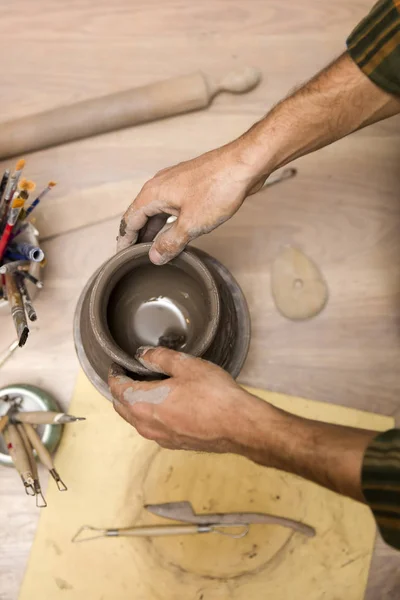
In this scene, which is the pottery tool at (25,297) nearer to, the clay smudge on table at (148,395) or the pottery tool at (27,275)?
the pottery tool at (27,275)

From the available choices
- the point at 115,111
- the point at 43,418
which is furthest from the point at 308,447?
the point at 115,111

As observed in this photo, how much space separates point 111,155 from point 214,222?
13.1 inches

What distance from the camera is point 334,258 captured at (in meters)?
0.93

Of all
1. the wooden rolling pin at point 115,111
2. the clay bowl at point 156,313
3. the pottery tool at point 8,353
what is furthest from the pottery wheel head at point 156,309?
the wooden rolling pin at point 115,111

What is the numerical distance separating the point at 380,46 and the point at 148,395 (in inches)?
21.2

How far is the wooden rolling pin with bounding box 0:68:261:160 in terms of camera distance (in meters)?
0.90

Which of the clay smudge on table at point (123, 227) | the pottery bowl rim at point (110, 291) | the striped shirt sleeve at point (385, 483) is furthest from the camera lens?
the clay smudge on table at point (123, 227)

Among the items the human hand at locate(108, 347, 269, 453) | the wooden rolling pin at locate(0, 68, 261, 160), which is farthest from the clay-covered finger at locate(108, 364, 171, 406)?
the wooden rolling pin at locate(0, 68, 261, 160)

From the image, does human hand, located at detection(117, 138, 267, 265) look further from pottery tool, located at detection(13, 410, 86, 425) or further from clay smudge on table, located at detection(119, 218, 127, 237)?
pottery tool, located at detection(13, 410, 86, 425)

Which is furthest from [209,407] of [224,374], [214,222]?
[214,222]

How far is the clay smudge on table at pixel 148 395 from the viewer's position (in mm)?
636

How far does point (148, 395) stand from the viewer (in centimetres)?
64

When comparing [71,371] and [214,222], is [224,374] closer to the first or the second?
[214,222]

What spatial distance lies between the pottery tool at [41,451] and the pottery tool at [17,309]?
0.17 m
